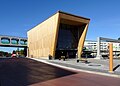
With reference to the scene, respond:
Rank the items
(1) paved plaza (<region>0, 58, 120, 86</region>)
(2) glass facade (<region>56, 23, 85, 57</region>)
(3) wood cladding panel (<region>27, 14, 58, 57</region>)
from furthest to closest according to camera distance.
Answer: (2) glass facade (<region>56, 23, 85, 57</region>)
(3) wood cladding panel (<region>27, 14, 58, 57</region>)
(1) paved plaza (<region>0, 58, 120, 86</region>)

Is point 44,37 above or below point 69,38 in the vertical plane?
above

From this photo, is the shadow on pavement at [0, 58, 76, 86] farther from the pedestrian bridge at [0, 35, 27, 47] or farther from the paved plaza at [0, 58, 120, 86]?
the pedestrian bridge at [0, 35, 27, 47]

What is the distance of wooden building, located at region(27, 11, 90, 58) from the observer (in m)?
50.6

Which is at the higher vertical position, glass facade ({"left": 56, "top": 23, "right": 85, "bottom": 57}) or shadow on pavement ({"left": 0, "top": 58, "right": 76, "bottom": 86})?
glass facade ({"left": 56, "top": 23, "right": 85, "bottom": 57})

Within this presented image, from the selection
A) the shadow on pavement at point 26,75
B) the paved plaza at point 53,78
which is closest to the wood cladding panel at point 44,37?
the shadow on pavement at point 26,75

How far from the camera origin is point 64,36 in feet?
190

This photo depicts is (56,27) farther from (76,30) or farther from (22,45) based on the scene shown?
(22,45)

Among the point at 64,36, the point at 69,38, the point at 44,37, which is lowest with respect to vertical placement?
the point at 69,38

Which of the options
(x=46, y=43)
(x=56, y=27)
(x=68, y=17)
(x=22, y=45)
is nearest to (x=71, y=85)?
(x=56, y=27)

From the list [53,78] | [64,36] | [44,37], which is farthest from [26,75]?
[64,36]

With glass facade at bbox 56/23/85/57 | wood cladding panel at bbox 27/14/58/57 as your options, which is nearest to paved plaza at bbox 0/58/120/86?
wood cladding panel at bbox 27/14/58/57

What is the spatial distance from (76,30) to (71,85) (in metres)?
47.6

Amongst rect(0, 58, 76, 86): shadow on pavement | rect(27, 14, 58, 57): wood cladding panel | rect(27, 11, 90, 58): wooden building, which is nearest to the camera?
rect(0, 58, 76, 86): shadow on pavement

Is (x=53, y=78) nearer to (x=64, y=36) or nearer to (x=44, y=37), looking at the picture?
(x=44, y=37)
